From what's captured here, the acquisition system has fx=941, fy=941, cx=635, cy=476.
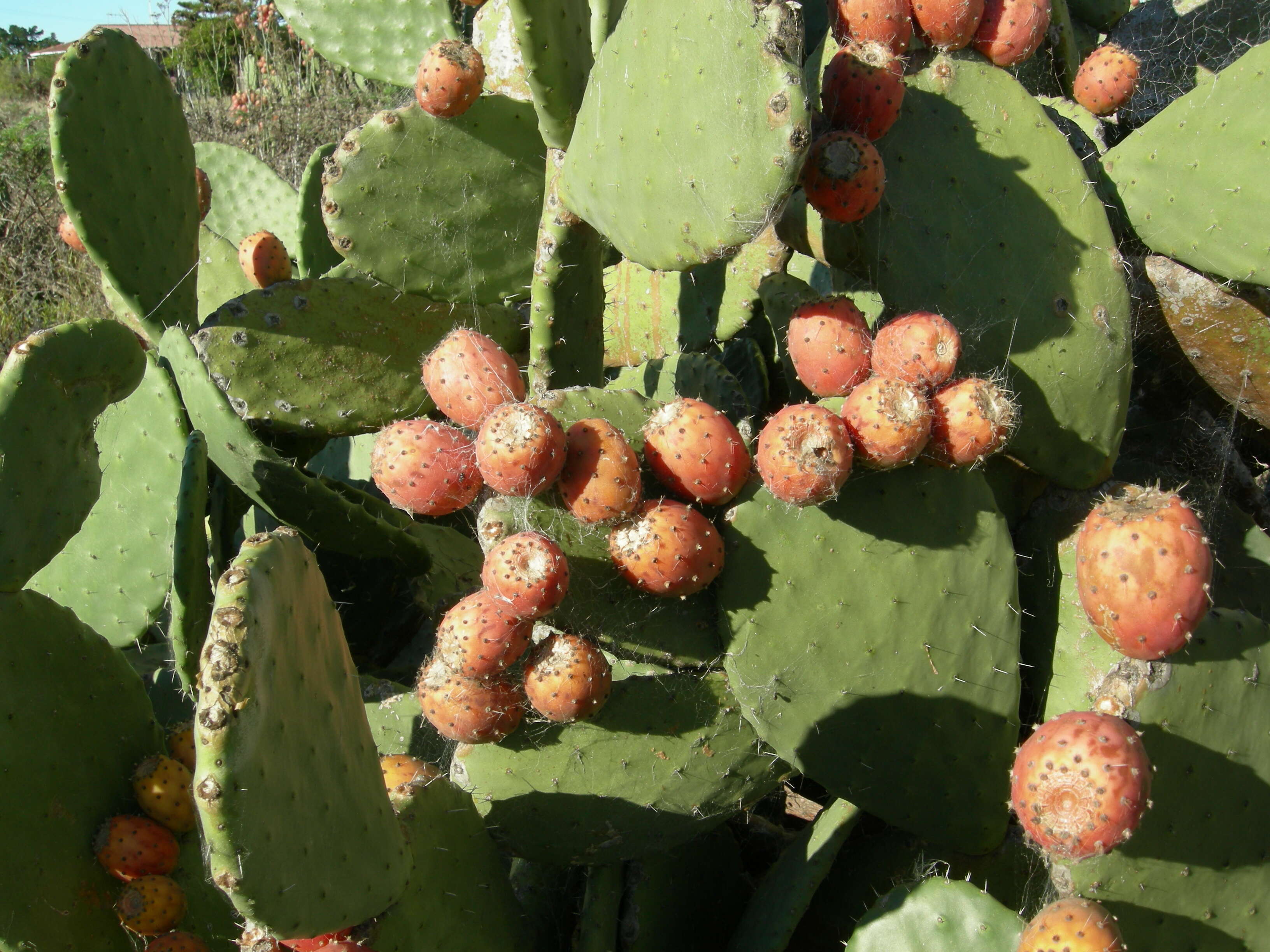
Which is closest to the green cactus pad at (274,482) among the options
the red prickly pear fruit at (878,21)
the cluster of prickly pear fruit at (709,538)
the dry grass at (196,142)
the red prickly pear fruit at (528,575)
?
the cluster of prickly pear fruit at (709,538)

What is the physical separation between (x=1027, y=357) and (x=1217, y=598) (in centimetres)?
60

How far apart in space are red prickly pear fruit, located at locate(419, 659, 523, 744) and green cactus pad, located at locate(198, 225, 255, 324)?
1.57m

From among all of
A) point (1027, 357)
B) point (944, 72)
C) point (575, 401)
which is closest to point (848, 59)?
point (944, 72)

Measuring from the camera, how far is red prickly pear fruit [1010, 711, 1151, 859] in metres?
1.11

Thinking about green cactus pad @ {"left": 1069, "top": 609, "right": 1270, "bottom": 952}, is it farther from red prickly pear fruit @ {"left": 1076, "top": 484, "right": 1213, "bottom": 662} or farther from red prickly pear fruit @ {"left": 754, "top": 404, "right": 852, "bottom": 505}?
red prickly pear fruit @ {"left": 754, "top": 404, "right": 852, "bottom": 505}

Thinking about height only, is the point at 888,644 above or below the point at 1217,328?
below

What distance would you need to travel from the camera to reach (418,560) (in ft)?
6.16

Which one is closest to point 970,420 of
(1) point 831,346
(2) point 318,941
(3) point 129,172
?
(1) point 831,346

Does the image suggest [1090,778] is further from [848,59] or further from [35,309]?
[35,309]

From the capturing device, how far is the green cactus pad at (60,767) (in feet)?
4.09

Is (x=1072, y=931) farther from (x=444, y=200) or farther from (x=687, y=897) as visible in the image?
(x=444, y=200)

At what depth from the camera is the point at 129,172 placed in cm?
197

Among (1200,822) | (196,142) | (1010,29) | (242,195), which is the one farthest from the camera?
(196,142)

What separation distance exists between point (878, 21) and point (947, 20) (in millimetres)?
129
